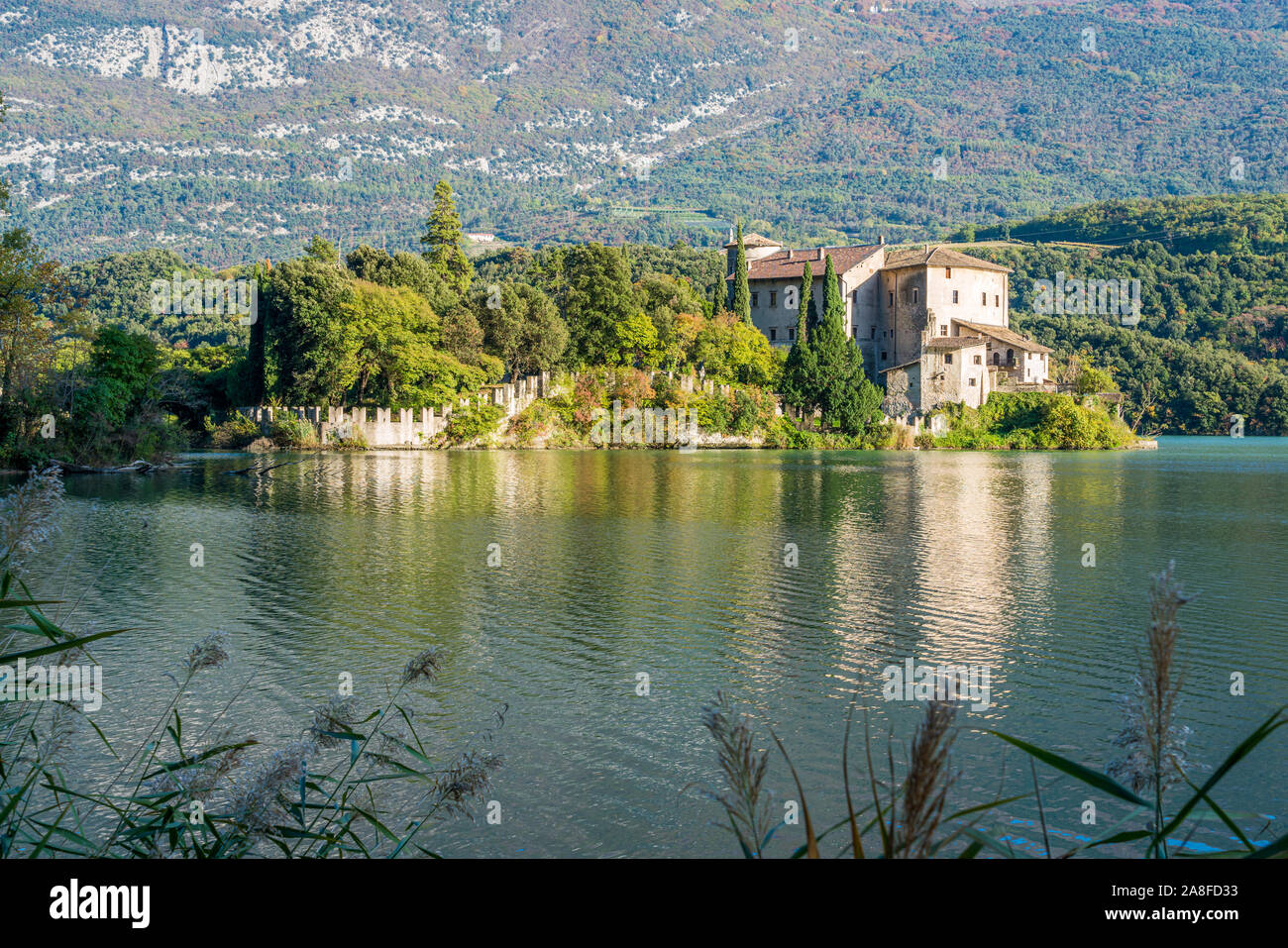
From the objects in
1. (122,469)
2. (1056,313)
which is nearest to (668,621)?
(122,469)

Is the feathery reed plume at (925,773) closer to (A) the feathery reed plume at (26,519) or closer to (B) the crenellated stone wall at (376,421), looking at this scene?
(A) the feathery reed plume at (26,519)

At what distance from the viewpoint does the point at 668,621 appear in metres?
12.7

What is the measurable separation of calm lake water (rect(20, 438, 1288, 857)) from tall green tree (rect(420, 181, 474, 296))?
4498 cm

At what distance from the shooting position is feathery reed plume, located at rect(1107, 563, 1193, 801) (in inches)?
67.1

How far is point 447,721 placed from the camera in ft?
28.0

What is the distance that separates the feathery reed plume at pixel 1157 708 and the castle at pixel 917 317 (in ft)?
209

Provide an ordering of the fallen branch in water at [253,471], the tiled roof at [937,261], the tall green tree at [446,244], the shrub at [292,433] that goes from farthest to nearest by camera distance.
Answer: the tall green tree at [446,244], the tiled roof at [937,261], the shrub at [292,433], the fallen branch in water at [253,471]

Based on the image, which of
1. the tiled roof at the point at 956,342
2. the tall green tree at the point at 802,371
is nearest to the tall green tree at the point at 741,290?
the tall green tree at the point at 802,371

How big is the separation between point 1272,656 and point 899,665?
157 inches

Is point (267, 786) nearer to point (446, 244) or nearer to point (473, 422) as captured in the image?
point (473, 422)

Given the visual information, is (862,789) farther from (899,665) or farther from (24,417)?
(24,417)

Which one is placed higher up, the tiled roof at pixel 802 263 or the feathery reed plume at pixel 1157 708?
the tiled roof at pixel 802 263

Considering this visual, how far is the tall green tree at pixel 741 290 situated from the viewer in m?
70.1
